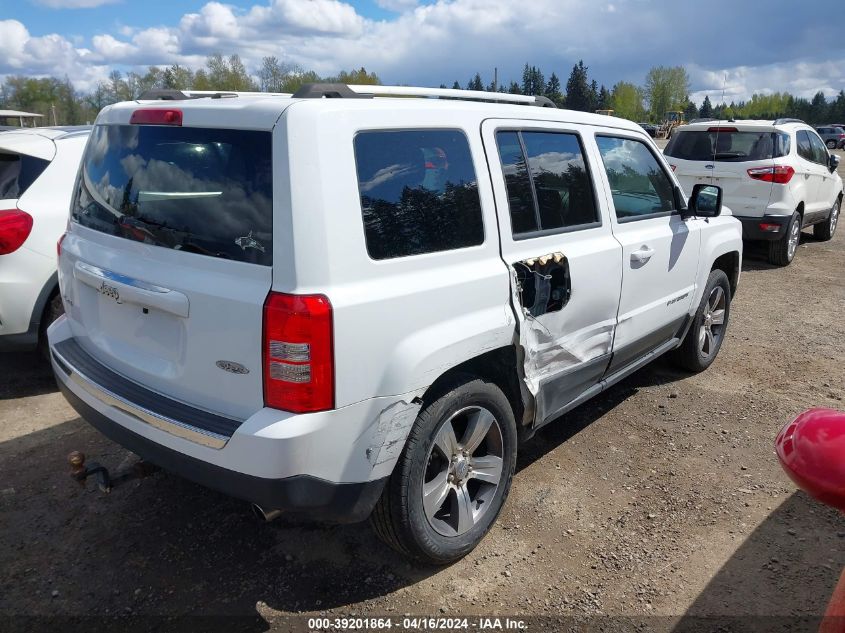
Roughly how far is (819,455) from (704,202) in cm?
347

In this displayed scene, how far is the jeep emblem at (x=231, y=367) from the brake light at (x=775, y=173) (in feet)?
27.7

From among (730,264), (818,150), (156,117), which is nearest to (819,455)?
(156,117)

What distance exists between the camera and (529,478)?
143 inches

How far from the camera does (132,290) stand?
8.21ft

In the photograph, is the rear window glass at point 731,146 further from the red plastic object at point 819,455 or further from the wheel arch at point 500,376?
the red plastic object at point 819,455

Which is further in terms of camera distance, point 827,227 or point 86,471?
point 827,227

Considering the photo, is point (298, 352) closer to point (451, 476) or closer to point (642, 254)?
point (451, 476)

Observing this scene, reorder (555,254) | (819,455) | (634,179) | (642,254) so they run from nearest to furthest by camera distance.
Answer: (819,455) < (555,254) < (642,254) < (634,179)

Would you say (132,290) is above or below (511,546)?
above

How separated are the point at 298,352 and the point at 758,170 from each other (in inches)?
330

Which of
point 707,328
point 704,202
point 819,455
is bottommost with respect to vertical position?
point 707,328

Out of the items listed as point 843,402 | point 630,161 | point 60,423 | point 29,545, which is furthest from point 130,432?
point 843,402

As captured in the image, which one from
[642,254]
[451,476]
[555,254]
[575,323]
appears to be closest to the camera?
[451,476]

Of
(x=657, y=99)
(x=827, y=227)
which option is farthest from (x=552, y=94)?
(x=827, y=227)
